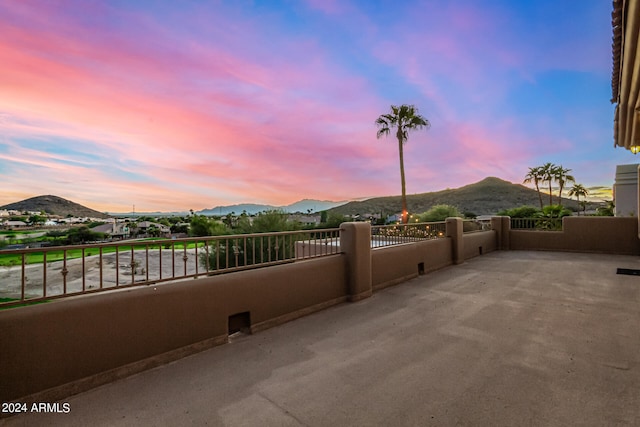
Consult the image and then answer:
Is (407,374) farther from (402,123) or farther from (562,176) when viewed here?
(562,176)

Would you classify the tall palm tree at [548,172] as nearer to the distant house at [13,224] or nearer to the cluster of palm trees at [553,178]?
the cluster of palm trees at [553,178]

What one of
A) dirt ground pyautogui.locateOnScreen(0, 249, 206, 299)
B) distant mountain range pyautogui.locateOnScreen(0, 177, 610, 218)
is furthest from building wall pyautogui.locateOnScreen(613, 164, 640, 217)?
distant mountain range pyautogui.locateOnScreen(0, 177, 610, 218)

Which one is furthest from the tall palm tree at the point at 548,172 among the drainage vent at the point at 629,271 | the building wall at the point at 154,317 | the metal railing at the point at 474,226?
the building wall at the point at 154,317

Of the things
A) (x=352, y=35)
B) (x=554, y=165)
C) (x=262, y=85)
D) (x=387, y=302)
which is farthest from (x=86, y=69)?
(x=554, y=165)

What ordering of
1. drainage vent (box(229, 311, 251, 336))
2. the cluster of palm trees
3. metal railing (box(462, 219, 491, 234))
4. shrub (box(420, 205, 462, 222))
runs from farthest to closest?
the cluster of palm trees → shrub (box(420, 205, 462, 222)) → metal railing (box(462, 219, 491, 234)) → drainage vent (box(229, 311, 251, 336))

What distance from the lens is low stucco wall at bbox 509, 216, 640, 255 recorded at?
9.59 meters

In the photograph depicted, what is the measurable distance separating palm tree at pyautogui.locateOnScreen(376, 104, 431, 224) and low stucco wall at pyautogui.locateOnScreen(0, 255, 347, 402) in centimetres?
1819

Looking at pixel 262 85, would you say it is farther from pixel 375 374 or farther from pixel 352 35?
pixel 375 374

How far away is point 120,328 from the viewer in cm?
262

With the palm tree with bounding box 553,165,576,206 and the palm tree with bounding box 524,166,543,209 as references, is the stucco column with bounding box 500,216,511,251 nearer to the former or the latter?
the palm tree with bounding box 553,165,576,206

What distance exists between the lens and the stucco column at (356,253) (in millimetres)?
4980

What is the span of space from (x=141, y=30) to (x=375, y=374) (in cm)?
825

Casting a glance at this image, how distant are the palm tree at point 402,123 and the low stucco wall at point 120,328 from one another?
18.2 metres

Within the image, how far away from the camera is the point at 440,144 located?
70.6 feet
